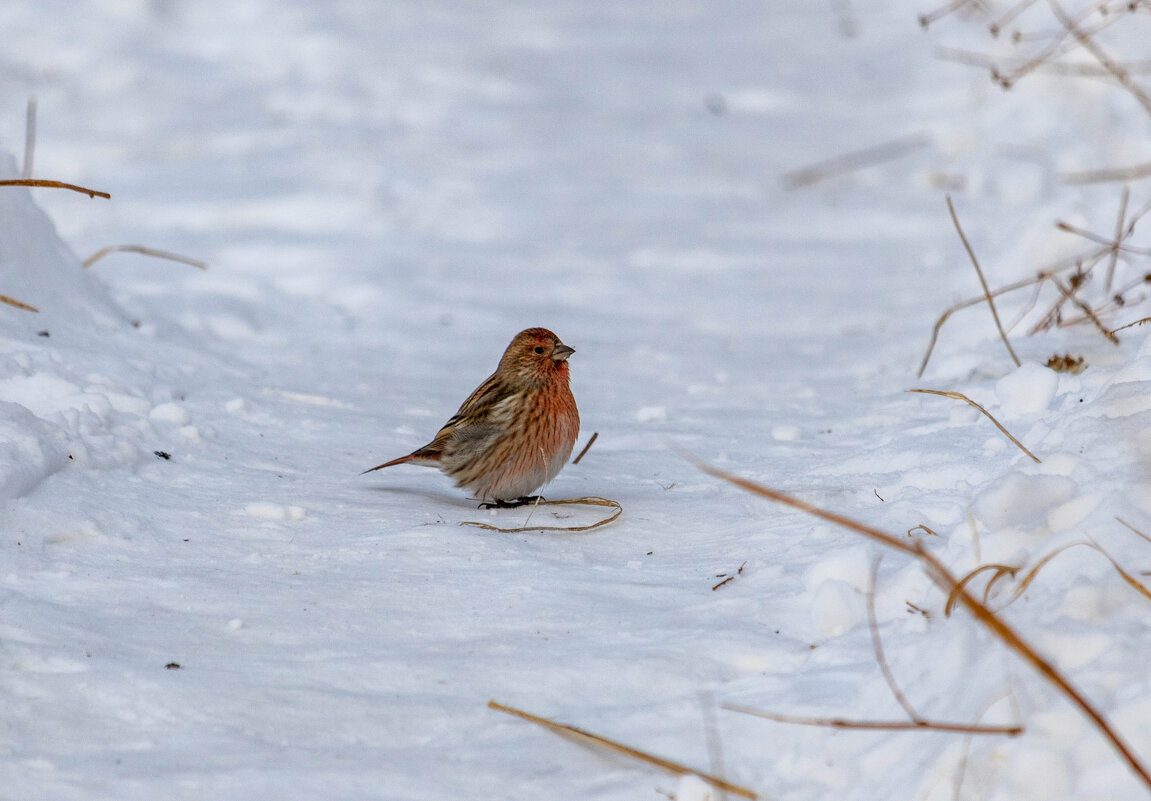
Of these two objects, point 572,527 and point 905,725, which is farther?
point 572,527

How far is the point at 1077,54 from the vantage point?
7586mm

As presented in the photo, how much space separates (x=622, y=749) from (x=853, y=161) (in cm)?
669

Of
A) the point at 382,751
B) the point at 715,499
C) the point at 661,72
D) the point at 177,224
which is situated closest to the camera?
the point at 382,751

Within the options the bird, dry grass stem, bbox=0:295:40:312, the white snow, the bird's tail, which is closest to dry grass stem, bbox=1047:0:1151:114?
the white snow

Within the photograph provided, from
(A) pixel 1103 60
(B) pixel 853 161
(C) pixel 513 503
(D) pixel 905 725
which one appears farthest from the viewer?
(B) pixel 853 161

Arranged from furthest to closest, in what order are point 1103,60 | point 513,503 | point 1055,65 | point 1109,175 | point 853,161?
1. point 853,161
2. point 1055,65
3. point 1109,175
4. point 1103,60
5. point 513,503

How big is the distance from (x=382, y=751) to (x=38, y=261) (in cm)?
262

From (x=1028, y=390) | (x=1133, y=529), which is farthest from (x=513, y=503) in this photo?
(x=1133, y=529)

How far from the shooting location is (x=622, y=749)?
1.88 m

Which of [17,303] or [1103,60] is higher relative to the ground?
[1103,60]

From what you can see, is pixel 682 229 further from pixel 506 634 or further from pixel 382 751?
pixel 382 751

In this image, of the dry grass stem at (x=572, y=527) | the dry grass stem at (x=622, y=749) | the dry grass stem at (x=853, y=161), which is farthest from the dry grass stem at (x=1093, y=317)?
the dry grass stem at (x=853, y=161)

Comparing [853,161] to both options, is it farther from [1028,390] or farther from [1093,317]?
[1028,390]

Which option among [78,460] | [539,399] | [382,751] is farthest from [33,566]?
[539,399]
